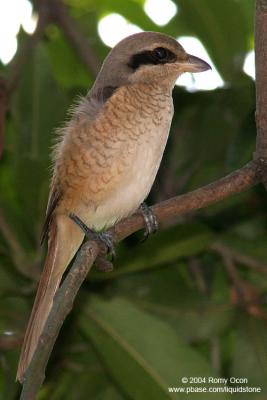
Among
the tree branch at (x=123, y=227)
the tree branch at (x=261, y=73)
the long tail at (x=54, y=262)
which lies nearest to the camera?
the tree branch at (x=123, y=227)

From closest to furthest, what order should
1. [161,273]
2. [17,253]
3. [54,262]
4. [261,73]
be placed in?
[261,73] → [54,262] → [17,253] → [161,273]

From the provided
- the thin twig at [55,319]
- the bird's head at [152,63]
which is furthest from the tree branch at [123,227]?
the bird's head at [152,63]

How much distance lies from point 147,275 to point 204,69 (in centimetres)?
Result: 103

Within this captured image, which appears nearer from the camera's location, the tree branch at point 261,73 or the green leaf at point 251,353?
the tree branch at point 261,73

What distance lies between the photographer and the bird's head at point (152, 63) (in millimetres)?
4109

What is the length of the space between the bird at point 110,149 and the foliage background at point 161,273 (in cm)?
22

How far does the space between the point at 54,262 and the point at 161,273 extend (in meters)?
0.64

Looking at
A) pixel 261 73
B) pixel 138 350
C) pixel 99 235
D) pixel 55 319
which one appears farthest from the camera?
pixel 138 350

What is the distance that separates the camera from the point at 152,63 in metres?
4.11

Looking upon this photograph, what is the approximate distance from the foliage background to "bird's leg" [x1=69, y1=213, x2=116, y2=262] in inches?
11.8

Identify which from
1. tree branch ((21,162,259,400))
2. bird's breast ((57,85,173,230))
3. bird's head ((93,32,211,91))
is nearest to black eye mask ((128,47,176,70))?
bird's head ((93,32,211,91))

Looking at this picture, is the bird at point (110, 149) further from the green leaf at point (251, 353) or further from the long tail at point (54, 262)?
the green leaf at point (251, 353)

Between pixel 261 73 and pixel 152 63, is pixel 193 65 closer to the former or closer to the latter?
pixel 152 63

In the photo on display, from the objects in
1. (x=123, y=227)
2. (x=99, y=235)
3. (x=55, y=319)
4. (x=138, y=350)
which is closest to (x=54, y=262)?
(x=138, y=350)
